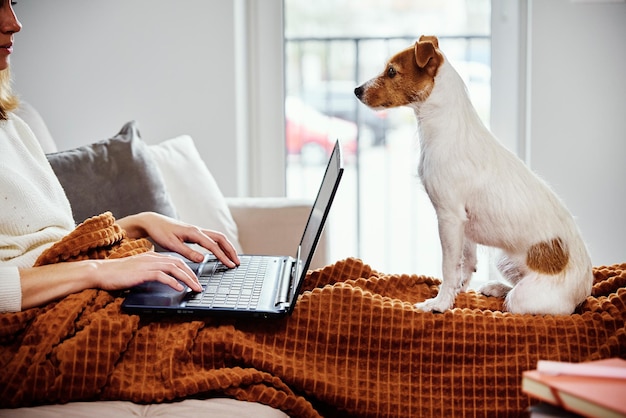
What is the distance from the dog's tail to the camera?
1.28 meters

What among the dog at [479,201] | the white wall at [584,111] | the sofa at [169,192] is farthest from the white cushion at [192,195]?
the white wall at [584,111]

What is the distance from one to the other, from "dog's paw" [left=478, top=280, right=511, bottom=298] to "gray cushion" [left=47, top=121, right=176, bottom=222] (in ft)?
2.80

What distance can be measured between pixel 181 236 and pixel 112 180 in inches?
16.2

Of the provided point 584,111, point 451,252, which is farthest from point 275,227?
point 584,111

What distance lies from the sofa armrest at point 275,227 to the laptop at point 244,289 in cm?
60

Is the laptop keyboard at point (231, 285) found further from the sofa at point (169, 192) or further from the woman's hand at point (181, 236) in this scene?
the sofa at point (169, 192)

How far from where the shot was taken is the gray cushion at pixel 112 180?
181 cm

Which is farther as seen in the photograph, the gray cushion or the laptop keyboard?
the gray cushion

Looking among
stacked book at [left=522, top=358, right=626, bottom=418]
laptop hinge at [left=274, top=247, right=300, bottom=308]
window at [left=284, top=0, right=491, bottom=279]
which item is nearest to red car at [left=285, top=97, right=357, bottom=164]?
window at [left=284, top=0, right=491, bottom=279]

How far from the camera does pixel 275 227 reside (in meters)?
2.20

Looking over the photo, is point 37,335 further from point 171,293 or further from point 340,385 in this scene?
point 340,385

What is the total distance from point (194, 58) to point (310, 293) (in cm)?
156

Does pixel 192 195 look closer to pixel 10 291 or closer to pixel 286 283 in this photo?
pixel 286 283

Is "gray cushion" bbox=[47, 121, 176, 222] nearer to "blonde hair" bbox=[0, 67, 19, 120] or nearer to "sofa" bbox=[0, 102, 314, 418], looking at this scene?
"sofa" bbox=[0, 102, 314, 418]
